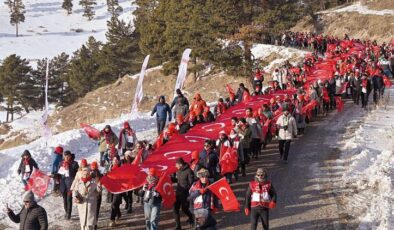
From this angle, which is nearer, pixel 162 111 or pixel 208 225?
pixel 208 225

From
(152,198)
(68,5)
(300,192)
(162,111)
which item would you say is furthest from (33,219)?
(68,5)

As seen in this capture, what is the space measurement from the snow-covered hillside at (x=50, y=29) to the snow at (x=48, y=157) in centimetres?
7236

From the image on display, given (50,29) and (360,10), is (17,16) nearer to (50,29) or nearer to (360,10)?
(50,29)

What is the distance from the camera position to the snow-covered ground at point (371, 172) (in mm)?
11156

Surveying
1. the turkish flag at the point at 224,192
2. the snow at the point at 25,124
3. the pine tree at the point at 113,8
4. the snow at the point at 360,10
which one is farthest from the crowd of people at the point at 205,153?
the pine tree at the point at 113,8

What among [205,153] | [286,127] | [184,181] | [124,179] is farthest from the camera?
→ [286,127]

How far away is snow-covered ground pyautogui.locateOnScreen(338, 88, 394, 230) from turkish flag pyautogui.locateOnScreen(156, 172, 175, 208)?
3.88 metres

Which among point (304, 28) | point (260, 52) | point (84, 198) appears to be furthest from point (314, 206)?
point (304, 28)

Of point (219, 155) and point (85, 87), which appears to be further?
point (85, 87)

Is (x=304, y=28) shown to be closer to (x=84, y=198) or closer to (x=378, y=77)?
(x=378, y=77)

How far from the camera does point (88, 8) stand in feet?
396

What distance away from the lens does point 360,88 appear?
22.7 metres

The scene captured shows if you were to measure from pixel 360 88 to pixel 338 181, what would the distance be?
33.3 feet

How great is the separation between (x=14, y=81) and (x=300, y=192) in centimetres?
5475
